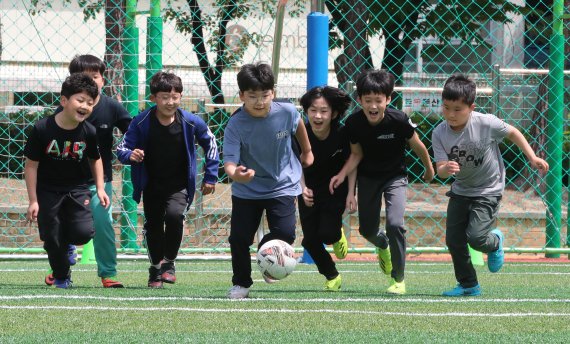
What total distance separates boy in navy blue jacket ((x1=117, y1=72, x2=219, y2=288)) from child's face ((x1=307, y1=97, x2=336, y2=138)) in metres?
0.70

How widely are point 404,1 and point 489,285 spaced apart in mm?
9542

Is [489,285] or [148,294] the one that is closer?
[148,294]

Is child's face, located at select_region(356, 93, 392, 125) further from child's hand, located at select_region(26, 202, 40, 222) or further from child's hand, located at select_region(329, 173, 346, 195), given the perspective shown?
child's hand, located at select_region(26, 202, 40, 222)

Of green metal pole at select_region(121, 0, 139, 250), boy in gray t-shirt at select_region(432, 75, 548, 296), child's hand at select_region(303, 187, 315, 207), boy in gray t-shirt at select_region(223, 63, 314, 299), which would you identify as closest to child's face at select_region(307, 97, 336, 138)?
child's hand at select_region(303, 187, 315, 207)

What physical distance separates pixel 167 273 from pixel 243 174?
5.41ft

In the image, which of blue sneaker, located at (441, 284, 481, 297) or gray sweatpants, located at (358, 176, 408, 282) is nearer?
blue sneaker, located at (441, 284, 481, 297)

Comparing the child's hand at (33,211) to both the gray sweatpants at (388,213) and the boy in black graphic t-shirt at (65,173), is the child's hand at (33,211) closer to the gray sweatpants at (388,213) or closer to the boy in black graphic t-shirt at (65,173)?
the boy in black graphic t-shirt at (65,173)

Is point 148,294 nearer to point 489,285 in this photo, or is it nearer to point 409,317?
point 409,317

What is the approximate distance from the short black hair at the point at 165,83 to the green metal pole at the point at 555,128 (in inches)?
187

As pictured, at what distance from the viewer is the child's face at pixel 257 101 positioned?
6.50m

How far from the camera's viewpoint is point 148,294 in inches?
261

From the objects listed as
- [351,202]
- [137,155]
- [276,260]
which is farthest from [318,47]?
[276,260]

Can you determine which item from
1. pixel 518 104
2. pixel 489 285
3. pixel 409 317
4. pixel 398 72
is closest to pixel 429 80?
pixel 518 104

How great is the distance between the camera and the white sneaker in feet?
21.2
